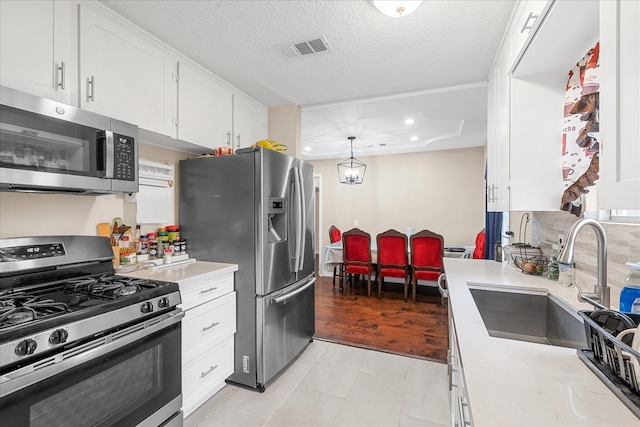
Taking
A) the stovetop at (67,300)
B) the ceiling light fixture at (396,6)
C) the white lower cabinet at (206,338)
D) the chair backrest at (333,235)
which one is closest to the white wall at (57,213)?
the stovetop at (67,300)

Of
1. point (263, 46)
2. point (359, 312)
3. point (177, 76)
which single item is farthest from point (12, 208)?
point (359, 312)

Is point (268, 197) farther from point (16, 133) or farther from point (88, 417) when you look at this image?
point (88, 417)

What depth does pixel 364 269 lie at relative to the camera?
4312 mm

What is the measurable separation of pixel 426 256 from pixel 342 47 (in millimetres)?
2905

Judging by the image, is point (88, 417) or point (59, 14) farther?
point (59, 14)

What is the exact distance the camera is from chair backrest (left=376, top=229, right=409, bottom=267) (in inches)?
161

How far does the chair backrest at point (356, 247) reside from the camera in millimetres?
4273

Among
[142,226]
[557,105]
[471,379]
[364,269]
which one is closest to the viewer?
[471,379]

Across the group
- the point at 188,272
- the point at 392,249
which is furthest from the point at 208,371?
the point at 392,249

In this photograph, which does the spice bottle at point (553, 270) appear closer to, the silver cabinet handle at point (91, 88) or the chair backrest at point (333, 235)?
the silver cabinet handle at point (91, 88)

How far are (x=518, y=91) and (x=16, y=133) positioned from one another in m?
2.51

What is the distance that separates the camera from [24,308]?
1060mm

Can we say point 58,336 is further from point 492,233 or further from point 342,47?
point 492,233

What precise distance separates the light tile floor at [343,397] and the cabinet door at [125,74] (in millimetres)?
1880
